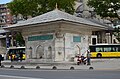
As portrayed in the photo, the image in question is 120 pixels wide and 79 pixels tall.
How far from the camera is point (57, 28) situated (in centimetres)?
3278

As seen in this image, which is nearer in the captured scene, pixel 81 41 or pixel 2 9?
pixel 81 41

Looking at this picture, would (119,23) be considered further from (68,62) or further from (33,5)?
(68,62)

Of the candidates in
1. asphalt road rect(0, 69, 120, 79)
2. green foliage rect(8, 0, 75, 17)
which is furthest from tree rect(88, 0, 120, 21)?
asphalt road rect(0, 69, 120, 79)

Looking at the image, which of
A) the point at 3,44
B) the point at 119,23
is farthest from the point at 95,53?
the point at 3,44

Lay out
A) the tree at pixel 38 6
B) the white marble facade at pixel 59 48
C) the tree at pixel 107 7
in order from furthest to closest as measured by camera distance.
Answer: the tree at pixel 38 6 → the tree at pixel 107 7 → the white marble facade at pixel 59 48

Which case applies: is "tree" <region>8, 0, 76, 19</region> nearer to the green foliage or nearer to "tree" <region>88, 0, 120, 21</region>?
the green foliage

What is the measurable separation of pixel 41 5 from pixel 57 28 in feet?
93.1

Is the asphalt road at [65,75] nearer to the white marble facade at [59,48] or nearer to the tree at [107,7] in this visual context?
the white marble facade at [59,48]

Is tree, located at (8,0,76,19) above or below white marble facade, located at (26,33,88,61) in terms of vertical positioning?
above

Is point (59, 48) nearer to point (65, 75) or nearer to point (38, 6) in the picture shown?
point (65, 75)

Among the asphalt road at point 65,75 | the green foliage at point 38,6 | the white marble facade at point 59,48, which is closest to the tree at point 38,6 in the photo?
the green foliage at point 38,6

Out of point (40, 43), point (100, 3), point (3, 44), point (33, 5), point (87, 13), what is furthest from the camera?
point (3, 44)

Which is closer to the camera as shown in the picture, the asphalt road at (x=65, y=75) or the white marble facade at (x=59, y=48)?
the asphalt road at (x=65, y=75)

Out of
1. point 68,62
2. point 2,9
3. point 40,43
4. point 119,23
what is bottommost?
point 68,62
